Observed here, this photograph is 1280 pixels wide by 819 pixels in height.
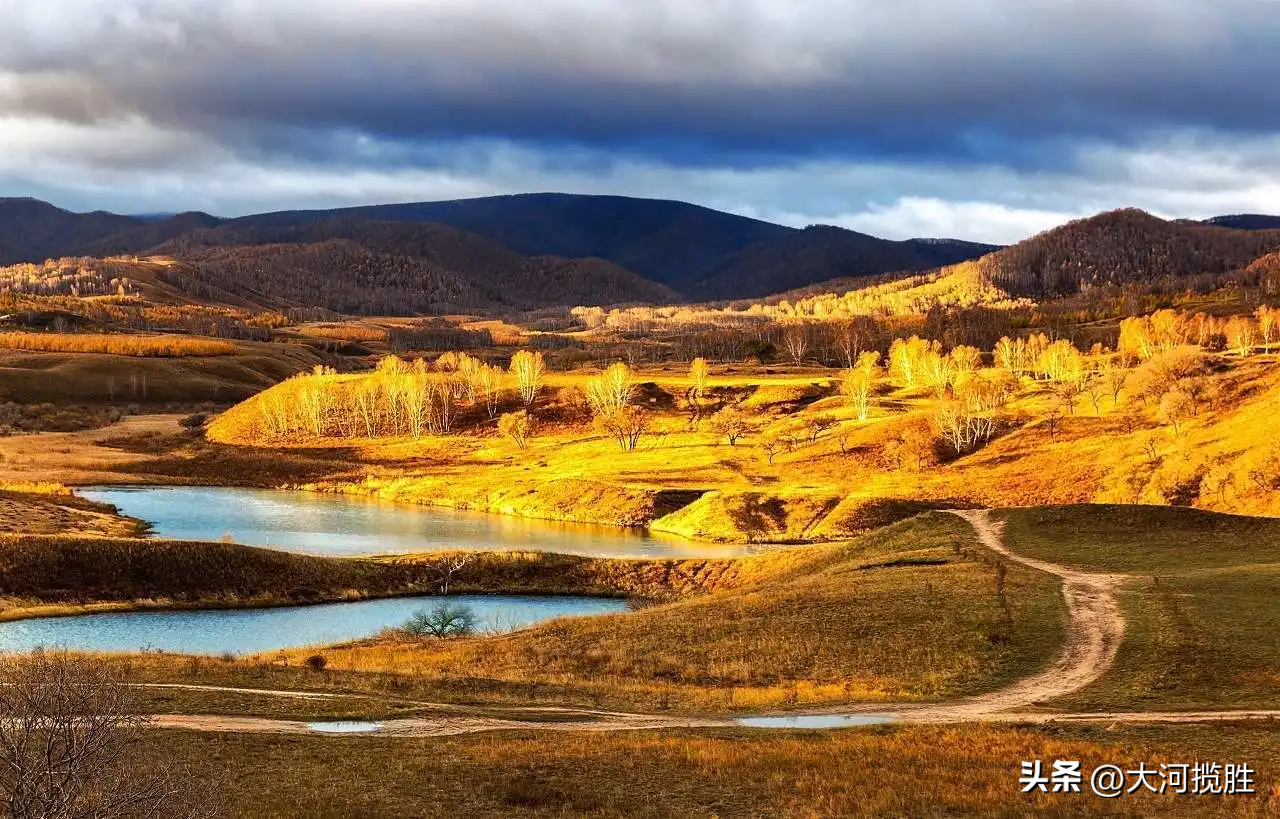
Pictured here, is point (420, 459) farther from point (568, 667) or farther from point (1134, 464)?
point (568, 667)

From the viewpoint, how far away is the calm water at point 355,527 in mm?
88875

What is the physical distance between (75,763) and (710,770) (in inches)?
506

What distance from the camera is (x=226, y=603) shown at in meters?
64.5

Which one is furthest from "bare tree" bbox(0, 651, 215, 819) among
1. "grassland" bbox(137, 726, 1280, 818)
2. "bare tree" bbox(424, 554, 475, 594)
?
"bare tree" bbox(424, 554, 475, 594)

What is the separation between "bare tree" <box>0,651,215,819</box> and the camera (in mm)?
14125

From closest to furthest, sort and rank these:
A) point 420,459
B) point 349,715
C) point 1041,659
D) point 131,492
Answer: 1. point 349,715
2. point 1041,659
3. point 131,492
4. point 420,459

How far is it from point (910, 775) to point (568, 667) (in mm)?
20233

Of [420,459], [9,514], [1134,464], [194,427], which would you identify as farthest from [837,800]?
[194,427]

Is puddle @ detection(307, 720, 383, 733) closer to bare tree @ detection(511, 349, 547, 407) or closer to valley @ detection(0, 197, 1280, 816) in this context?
valley @ detection(0, 197, 1280, 816)

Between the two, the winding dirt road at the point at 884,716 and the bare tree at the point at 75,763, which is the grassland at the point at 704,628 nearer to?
the winding dirt road at the point at 884,716

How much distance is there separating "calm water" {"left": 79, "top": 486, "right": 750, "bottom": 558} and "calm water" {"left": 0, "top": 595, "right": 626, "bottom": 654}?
12.8 meters

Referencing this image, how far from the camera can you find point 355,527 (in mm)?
101500

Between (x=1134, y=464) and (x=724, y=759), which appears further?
(x=1134, y=464)

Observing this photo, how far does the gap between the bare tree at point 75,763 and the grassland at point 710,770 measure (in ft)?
8.59
